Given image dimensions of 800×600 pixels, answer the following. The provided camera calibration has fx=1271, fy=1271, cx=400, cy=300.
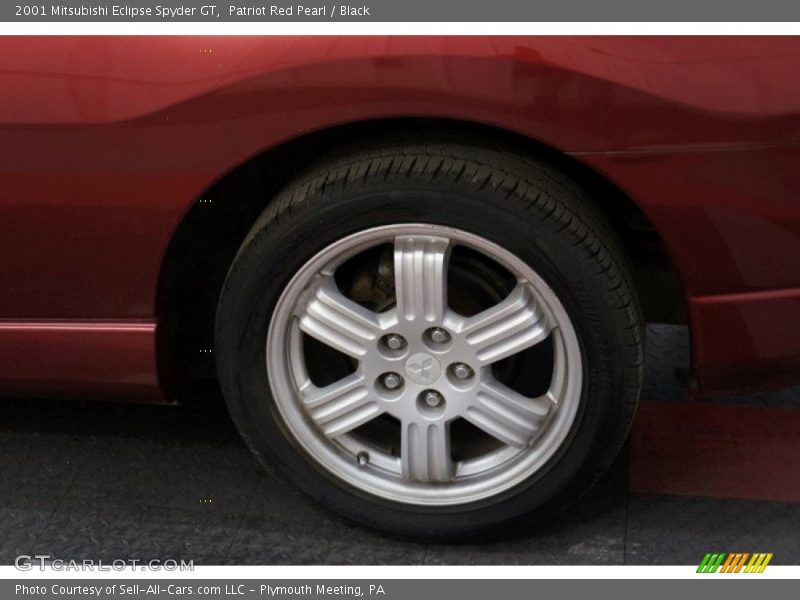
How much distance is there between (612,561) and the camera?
8.25 ft

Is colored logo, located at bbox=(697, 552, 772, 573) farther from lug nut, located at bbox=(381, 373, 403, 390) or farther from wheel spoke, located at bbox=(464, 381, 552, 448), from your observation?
lug nut, located at bbox=(381, 373, 403, 390)

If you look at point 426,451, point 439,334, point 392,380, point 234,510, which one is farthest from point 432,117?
point 234,510

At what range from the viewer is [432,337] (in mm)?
2400

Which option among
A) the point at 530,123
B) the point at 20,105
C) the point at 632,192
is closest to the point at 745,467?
the point at 632,192

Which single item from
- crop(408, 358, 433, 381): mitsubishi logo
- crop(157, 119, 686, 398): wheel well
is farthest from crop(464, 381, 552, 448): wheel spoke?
crop(157, 119, 686, 398): wheel well

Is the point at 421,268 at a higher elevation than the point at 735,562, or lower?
higher

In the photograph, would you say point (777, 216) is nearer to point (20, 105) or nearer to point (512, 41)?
point (512, 41)

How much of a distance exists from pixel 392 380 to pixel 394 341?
0.09m

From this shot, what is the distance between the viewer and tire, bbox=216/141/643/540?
2.27 meters

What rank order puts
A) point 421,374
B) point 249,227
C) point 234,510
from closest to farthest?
point 421,374 < point 249,227 < point 234,510

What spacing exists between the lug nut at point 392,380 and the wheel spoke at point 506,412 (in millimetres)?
143

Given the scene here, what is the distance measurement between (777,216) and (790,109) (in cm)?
19

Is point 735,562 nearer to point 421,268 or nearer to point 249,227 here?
point 421,268

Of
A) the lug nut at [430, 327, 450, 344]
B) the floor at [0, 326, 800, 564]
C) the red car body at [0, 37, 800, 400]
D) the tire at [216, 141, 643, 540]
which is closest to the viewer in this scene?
the red car body at [0, 37, 800, 400]
